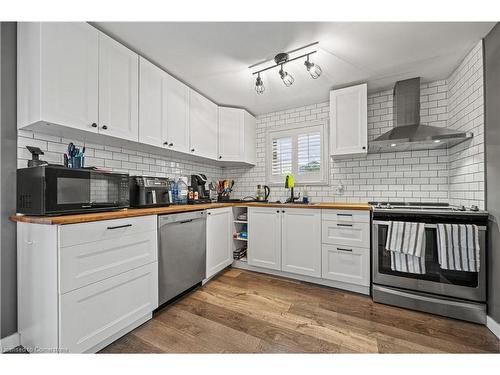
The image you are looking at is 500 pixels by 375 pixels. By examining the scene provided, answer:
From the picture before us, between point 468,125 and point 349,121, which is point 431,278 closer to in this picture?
point 468,125

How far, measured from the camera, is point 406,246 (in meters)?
1.85

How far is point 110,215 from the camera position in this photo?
1371 millimetres

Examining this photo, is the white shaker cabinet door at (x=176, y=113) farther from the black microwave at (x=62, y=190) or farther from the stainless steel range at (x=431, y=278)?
the stainless steel range at (x=431, y=278)

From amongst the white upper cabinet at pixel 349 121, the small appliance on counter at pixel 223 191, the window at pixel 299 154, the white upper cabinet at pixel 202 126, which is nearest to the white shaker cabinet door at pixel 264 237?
the small appliance on counter at pixel 223 191

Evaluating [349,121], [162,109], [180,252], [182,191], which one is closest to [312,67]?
[349,121]

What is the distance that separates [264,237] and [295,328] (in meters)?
1.17

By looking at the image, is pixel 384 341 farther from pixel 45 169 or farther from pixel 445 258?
pixel 45 169

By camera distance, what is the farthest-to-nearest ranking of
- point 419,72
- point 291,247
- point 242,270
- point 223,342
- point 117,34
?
point 242,270, point 291,247, point 419,72, point 117,34, point 223,342

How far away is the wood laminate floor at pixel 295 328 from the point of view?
1.41 metres

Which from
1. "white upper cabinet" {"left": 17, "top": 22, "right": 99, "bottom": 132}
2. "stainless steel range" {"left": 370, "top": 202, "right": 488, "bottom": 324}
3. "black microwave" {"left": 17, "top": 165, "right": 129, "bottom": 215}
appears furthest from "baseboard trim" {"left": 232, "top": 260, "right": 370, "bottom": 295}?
"white upper cabinet" {"left": 17, "top": 22, "right": 99, "bottom": 132}

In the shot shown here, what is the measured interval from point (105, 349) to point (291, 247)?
1.89 meters

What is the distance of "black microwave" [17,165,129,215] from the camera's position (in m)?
1.24
